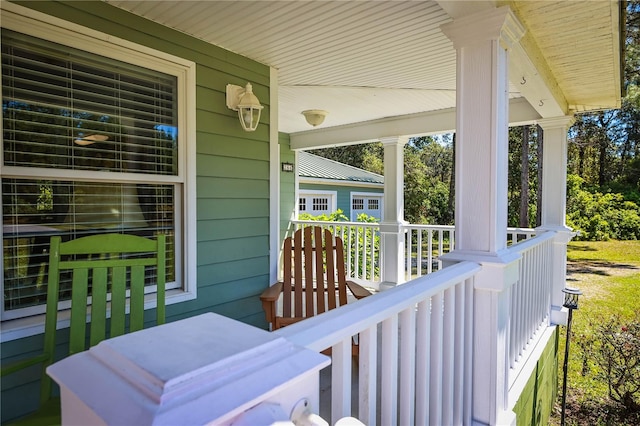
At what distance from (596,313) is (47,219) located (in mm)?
8349

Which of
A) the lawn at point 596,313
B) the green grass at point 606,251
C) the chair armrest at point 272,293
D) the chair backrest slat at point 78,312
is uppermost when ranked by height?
the chair backrest slat at point 78,312

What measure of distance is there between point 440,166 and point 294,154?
1505cm

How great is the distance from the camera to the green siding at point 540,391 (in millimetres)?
2740

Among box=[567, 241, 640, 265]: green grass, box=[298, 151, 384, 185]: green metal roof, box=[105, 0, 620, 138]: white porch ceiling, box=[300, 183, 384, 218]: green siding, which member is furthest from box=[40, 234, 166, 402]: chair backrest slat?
box=[567, 241, 640, 265]: green grass

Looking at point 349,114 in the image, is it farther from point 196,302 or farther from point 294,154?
point 196,302

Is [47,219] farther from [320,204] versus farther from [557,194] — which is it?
[320,204]

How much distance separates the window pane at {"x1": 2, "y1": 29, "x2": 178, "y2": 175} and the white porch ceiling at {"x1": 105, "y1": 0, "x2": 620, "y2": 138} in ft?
1.43

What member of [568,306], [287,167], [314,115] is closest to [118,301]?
[314,115]

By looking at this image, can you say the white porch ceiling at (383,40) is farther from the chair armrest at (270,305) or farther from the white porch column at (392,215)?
the chair armrest at (270,305)

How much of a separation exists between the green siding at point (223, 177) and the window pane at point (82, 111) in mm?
217

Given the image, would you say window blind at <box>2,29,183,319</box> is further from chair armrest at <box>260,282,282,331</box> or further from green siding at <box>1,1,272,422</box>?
chair armrest at <box>260,282,282,331</box>

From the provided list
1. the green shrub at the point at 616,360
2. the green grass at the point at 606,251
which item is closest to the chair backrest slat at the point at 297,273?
the green shrub at the point at 616,360

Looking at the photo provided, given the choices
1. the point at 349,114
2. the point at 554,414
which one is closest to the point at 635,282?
the point at 554,414

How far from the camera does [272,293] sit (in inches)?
119
